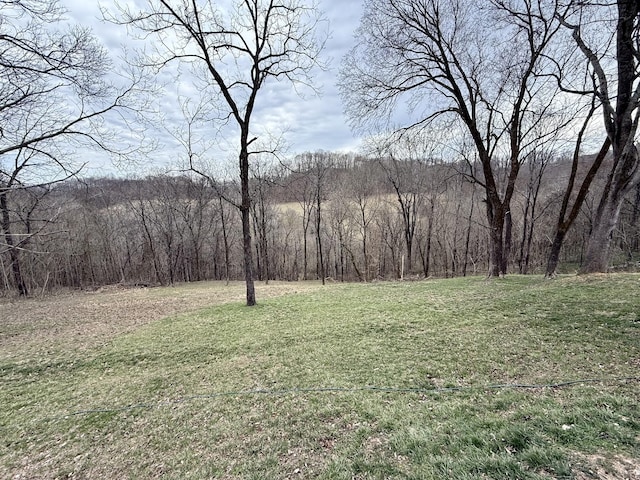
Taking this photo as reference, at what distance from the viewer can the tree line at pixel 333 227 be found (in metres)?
24.4

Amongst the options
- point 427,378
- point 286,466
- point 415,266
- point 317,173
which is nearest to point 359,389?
point 427,378

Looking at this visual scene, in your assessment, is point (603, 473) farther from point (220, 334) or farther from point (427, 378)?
point (220, 334)

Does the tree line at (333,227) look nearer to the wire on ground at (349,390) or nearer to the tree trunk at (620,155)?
the tree trunk at (620,155)

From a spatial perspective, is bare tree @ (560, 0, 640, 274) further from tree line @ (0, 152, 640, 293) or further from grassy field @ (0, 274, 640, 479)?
tree line @ (0, 152, 640, 293)

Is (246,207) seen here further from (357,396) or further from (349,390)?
(357,396)

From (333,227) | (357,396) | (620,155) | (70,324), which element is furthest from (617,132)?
(333,227)

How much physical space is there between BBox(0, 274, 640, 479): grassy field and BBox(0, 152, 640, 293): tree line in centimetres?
1853

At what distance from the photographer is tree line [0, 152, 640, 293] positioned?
24.4 metres

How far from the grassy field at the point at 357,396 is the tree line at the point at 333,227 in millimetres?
18531

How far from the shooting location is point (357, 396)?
339 cm

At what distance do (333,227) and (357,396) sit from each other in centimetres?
2542

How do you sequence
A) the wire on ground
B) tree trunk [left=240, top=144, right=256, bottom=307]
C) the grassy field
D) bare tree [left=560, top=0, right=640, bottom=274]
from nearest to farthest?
the grassy field, the wire on ground, bare tree [left=560, top=0, right=640, bottom=274], tree trunk [left=240, top=144, right=256, bottom=307]

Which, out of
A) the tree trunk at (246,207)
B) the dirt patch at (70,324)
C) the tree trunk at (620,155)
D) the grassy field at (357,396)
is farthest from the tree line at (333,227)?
the grassy field at (357,396)

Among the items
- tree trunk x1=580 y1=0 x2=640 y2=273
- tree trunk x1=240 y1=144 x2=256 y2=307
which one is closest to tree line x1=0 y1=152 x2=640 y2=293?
tree trunk x1=240 y1=144 x2=256 y2=307
